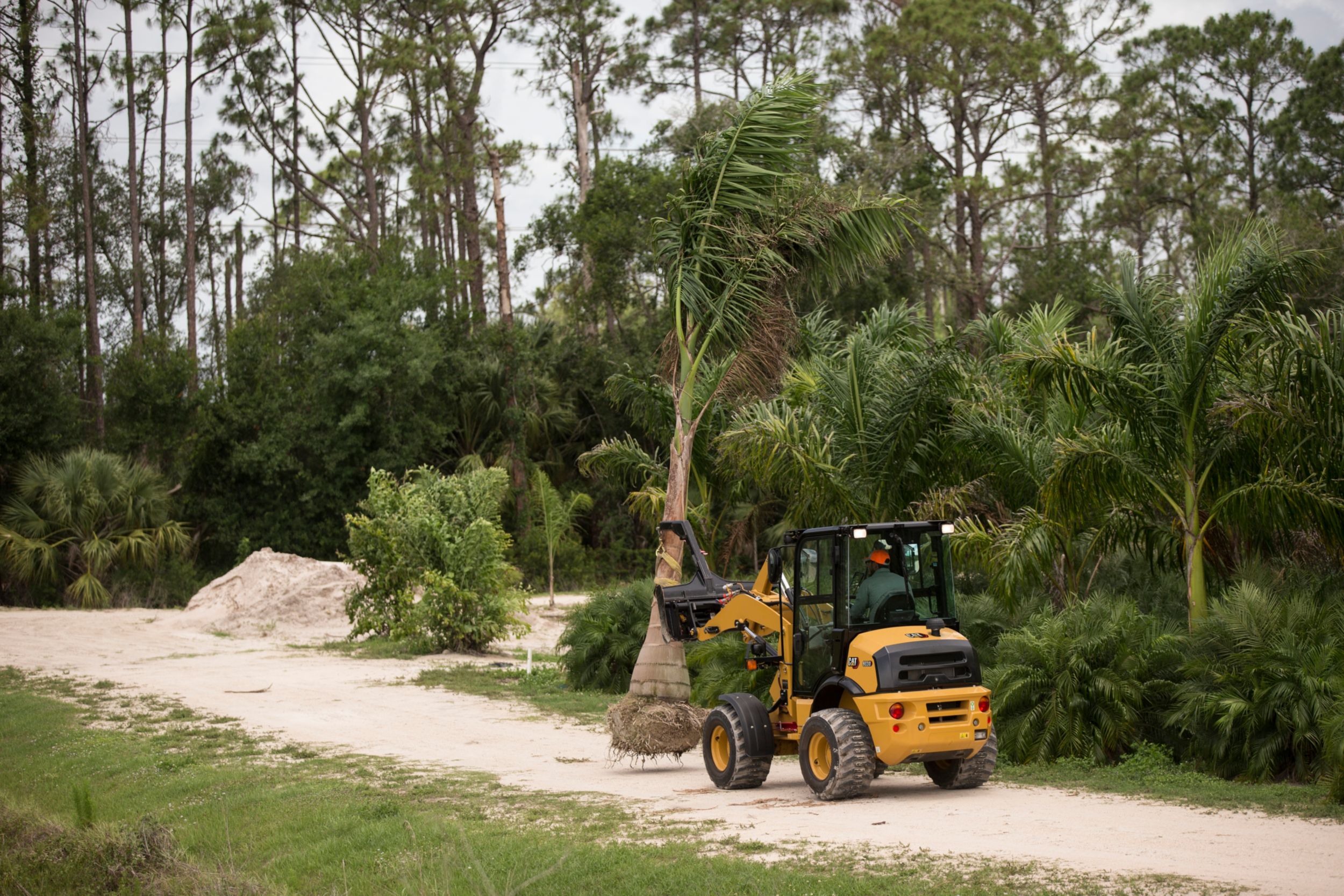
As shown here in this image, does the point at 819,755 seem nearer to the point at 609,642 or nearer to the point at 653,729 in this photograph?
the point at 653,729

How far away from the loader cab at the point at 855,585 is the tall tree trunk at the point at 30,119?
33044 mm

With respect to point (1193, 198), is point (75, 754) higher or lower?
lower

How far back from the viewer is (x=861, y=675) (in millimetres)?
9094

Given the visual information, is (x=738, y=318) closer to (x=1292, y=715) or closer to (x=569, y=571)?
(x=1292, y=715)

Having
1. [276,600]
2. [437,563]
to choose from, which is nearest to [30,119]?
[276,600]

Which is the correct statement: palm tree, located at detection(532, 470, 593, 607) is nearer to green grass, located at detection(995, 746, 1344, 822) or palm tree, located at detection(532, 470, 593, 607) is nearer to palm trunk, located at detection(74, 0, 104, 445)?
palm trunk, located at detection(74, 0, 104, 445)

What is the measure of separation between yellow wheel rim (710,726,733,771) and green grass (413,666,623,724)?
4.49 meters

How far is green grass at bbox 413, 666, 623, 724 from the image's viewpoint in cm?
1546

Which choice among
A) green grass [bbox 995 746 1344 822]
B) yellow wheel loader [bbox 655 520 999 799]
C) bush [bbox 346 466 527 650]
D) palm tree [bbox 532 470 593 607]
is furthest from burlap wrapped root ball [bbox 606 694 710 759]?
palm tree [bbox 532 470 593 607]

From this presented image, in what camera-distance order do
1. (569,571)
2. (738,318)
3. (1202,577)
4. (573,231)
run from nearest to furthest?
(1202,577) < (738,318) < (569,571) < (573,231)

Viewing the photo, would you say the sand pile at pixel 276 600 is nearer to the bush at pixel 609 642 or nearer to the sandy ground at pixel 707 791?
the sandy ground at pixel 707 791

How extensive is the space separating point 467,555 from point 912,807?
13.1 meters

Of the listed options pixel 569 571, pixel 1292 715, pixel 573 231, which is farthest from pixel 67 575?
pixel 1292 715

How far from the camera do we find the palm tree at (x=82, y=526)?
2698 cm
